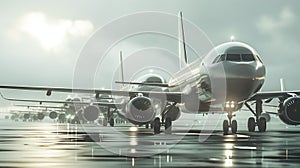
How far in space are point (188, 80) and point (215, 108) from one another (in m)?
2.43

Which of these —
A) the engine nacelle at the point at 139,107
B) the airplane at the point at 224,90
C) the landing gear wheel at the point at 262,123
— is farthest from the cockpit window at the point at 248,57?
the engine nacelle at the point at 139,107

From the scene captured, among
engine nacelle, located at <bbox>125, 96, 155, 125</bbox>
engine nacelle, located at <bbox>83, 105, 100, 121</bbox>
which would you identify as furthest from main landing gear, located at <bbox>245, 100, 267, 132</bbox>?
engine nacelle, located at <bbox>83, 105, 100, 121</bbox>

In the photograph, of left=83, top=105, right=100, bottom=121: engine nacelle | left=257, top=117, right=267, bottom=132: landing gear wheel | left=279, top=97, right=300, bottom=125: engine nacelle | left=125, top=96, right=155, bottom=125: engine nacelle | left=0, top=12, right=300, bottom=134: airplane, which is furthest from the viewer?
left=83, top=105, right=100, bottom=121: engine nacelle

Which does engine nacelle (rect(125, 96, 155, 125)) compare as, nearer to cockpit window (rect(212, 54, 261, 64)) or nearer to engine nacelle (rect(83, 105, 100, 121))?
cockpit window (rect(212, 54, 261, 64))

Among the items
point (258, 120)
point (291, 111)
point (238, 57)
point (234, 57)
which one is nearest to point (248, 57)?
point (238, 57)

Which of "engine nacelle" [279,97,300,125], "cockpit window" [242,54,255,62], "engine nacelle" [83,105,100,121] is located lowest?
"engine nacelle" [83,105,100,121]

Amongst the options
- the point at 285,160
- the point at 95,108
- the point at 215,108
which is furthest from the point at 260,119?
the point at 95,108

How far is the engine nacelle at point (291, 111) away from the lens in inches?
1017

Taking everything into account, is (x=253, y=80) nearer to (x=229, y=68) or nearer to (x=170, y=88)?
(x=229, y=68)

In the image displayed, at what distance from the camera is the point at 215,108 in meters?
28.6

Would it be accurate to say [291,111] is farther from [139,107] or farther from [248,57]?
[139,107]

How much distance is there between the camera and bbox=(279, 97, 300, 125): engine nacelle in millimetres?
25828

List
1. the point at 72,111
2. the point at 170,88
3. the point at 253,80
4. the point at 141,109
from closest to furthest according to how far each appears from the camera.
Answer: the point at 253,80
the point at 141,109
the point at 170,88
the point at 72,111

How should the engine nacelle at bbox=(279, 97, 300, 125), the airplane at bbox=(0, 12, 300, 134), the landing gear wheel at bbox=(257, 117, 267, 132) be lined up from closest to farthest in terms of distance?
the airplane at bbox=(0, 12, 300, 134), the engine nacelle at bbox=(279, 97, 300, 125), the landing gear wheel at bbox=(257, 117, 267, 132)
